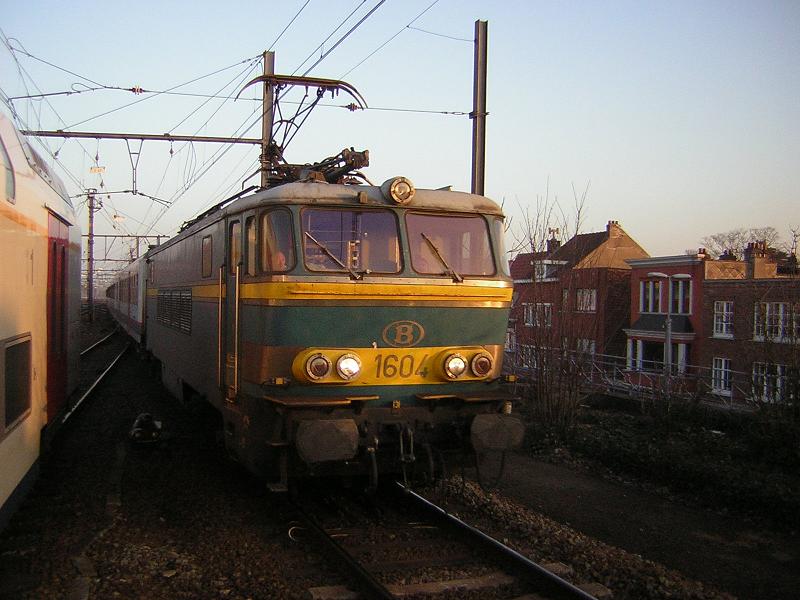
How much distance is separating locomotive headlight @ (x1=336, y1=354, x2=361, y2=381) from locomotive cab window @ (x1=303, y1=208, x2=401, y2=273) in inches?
31.1

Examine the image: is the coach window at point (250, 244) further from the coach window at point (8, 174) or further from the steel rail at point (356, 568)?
the steel rail at point (356, 568)

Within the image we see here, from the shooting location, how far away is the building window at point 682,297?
120 ft

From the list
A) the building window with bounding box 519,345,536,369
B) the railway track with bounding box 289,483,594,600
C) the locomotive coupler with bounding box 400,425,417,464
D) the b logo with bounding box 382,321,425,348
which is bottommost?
the railway track with bounding box 289,483,594,600

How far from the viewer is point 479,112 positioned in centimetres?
1130

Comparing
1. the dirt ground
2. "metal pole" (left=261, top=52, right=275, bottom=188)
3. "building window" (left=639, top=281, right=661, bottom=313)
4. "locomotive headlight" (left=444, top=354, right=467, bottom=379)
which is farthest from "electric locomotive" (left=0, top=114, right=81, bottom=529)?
"building window" (left=639, top=281, right=661, bottom=313)

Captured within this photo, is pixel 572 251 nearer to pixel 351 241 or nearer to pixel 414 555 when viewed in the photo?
pixel 351 241

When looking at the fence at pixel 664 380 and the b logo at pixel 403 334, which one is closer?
the b logo at pixel 403 334

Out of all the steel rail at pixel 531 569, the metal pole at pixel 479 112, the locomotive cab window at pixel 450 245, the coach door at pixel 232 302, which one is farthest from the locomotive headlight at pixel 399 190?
the metal pole at pixel 479 112

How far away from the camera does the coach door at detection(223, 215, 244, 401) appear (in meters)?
7.14

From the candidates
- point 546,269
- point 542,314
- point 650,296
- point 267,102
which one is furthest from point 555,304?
point 650,296

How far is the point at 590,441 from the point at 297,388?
530 cm

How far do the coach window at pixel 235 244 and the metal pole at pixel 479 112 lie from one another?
187 inches

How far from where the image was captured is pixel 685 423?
36.7 ft

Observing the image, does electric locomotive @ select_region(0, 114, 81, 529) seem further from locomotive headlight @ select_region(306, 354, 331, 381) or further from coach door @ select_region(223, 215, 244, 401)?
locomotive headlight @ select_region(306, 354, 331, 381)
